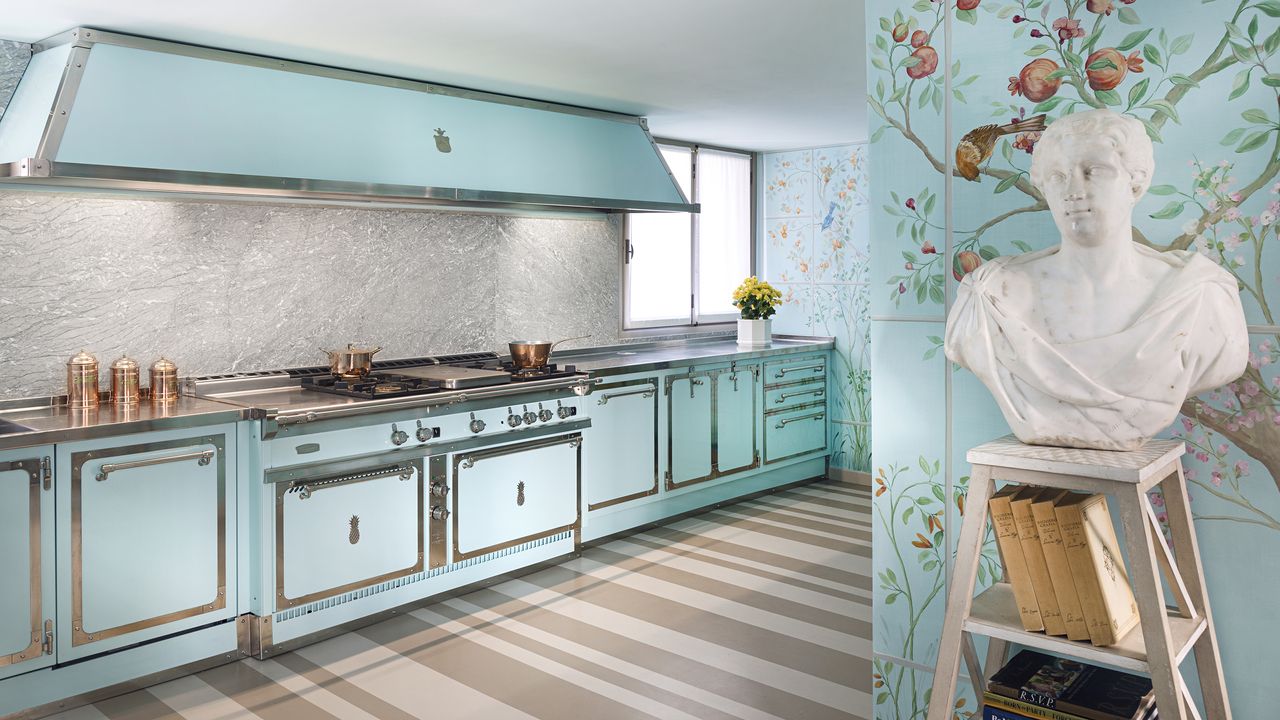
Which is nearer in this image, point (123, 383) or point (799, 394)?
point (123, 383)

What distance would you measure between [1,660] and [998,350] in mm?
2985

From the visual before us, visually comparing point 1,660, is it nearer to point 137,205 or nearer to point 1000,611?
point 137,205

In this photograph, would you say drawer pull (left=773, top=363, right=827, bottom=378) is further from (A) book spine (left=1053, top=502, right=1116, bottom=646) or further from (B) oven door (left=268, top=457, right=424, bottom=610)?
(A) book spine (left=1053, top=502, right=1116, bottom=646)

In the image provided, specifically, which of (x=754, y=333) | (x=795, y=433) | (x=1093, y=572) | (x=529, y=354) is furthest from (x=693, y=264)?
(x=1093, y=572)

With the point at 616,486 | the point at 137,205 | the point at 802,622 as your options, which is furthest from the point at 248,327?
the point at 802,622

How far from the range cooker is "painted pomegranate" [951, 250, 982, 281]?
7.29 feet

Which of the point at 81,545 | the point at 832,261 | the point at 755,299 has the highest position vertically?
the point at 832,261

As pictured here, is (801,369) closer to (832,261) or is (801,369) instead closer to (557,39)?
(832,261)

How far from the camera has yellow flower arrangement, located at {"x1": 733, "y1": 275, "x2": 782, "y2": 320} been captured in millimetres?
6055

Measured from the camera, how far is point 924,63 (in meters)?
2.33

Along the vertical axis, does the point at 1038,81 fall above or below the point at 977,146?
above

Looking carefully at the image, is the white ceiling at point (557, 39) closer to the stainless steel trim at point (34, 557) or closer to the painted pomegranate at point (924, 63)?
the painted pomegranate at point (924, 63)

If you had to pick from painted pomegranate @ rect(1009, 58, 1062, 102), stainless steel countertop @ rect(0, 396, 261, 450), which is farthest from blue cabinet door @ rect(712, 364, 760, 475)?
painted pomegranate @ rect(1009, 58, 1062, 102)

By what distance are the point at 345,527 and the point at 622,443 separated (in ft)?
5.54
